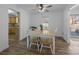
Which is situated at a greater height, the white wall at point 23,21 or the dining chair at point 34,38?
the white wall at point 23,21

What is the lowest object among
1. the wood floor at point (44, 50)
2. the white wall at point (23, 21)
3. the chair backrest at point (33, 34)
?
the wood floor at point (44, 50)

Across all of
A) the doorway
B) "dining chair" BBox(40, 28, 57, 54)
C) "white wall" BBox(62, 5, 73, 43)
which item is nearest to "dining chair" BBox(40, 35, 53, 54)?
"dining chair" BBox(40, 28, 57, 54)

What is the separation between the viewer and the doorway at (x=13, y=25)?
7.71ft

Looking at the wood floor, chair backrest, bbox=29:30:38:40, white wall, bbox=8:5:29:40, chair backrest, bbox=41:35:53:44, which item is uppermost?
white wall, bbox=8:5:29:40

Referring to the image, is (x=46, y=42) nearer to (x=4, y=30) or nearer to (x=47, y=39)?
(x=47, y=39)

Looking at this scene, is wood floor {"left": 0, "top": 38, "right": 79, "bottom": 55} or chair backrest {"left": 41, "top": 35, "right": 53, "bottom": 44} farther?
chair backrest {"left": 41, "top": 35, "right": 53, "bottom": 44}

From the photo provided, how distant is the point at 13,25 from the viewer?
239cm

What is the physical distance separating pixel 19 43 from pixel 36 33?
441mm

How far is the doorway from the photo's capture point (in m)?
2.35

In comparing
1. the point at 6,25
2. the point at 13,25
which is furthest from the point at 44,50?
the point at 6,25

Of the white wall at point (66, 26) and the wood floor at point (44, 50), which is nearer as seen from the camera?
the wood floor at point (44, 50)

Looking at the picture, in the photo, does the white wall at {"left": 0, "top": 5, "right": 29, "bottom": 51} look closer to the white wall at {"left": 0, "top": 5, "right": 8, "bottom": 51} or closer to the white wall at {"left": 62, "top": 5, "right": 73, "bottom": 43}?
the white wall at {"left": 0, "top": 5, "right": 8, "bottom": 51}

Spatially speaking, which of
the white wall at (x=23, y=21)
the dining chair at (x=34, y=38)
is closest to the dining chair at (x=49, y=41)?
the dining chair at (x=34, y=38)

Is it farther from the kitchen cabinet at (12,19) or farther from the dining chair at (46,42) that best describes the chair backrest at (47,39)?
the kitchen cabinet at (12,19)
